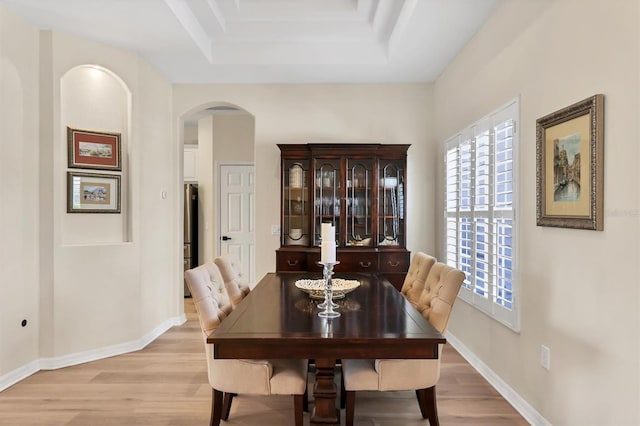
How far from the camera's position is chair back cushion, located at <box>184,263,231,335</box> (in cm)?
212

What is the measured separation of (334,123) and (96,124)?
7.68ft

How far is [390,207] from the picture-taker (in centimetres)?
424

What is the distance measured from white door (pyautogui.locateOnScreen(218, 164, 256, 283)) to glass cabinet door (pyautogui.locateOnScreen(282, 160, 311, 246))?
1780 millimetres

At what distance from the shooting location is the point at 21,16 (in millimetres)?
3047

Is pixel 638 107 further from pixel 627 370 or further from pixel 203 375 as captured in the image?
pixel 203 375

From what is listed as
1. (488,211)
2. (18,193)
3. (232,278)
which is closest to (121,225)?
(18,193)

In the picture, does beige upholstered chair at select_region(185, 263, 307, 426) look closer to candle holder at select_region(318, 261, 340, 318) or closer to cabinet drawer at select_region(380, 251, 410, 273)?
candle holder at select_region(318, 261, 340, 318)

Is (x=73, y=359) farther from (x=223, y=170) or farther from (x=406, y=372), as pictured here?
(x=223, y=170)

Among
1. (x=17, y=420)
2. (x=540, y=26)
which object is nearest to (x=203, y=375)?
(x=17, y=420)

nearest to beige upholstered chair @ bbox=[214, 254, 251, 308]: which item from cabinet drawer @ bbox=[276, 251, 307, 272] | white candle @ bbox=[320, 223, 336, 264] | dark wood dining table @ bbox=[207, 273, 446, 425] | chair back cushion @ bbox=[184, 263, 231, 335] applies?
chair back cushion @ bbox=[184, 263, 231, 335]

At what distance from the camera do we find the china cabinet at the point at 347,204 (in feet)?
13.6

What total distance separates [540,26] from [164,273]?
3.96 m

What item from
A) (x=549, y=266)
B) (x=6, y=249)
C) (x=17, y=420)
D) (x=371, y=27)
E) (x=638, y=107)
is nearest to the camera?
(x=638, y=107)

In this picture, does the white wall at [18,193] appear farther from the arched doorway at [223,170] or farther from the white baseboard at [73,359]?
the arched doorway at [223,170]
